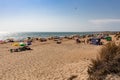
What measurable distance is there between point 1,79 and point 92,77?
507 cm

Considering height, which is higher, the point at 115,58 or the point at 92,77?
the point at 115,58

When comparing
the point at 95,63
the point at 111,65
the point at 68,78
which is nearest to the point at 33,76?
the point at 68,78

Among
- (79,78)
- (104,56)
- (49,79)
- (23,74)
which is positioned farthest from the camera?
(23,74)

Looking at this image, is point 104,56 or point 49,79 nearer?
point 104,56

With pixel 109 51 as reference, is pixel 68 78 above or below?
below

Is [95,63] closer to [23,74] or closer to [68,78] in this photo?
[68,78]

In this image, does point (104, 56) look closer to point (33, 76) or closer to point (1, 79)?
point (33, 76)

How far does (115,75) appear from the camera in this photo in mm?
6465

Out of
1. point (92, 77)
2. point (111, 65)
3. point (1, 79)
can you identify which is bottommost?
point (1, 79)

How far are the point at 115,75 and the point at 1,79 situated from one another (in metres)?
5.85

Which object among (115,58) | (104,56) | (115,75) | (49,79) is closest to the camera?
(115,75)

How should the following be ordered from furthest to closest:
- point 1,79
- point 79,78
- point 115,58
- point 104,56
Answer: point 1,79, point 79,78, point 104,56, point 115,58

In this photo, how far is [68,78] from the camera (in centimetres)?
838

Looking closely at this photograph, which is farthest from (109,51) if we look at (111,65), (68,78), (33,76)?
(33,76)
